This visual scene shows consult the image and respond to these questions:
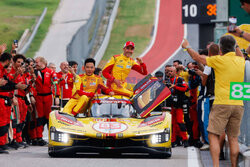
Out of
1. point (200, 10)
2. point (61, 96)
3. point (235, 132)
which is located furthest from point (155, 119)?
point (200, 10)

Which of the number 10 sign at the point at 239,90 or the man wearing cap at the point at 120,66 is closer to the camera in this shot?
the number 10 sign at the point at 239,90

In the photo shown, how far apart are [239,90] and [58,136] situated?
3.97m

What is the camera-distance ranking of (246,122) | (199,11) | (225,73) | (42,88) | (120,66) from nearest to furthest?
(225,73)
(246,122)
(120,66)
(42,88)
(199,11)

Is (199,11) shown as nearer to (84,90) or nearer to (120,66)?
(120,66)

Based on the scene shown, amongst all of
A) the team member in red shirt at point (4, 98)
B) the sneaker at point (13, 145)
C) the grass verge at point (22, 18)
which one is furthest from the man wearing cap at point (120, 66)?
the grass verge at point (22, 18)

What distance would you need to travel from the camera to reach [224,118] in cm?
974

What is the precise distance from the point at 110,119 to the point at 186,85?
3.95 metres

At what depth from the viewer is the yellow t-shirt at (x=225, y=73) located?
9.74 meters

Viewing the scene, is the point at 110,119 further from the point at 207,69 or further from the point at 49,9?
the point at 49,9

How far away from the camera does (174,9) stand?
56.8 meters

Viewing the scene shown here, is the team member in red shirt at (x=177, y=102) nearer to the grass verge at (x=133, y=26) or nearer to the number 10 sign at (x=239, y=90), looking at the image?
the number 10 sign at (x=239, y=90)

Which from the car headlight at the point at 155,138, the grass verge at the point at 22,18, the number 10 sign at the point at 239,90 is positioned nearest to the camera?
the number 10 sign at the point at 239,90

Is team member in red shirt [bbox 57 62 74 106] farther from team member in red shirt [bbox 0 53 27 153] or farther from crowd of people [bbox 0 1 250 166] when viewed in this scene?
team member in red shirt [bbox 0 53 27 153]

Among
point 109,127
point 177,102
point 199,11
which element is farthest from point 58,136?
→ point 199,11
